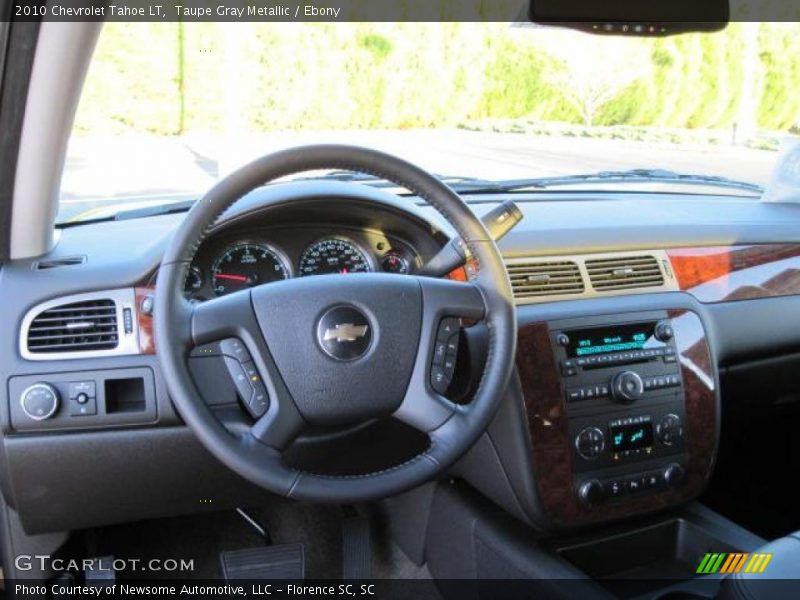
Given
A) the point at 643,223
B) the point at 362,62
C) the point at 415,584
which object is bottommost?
the point at 415,584

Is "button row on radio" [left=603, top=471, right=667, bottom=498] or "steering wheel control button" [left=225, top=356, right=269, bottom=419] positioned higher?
"steering wheel control button" [left=225, top=356, right=269, bottom=419]

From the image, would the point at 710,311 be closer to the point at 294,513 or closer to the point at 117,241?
the point at 294,513

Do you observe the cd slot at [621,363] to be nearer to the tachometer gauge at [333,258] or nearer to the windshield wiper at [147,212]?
the tachometer gauge at [333,258]

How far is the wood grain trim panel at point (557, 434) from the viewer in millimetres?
2469

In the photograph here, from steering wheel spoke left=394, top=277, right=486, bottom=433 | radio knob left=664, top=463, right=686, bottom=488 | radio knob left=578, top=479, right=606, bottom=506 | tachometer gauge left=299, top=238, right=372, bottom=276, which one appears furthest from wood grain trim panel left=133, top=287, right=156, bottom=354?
radio knob left=664, top=463, right=686, bottom=488

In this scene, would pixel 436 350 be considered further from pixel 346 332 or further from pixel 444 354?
pixel 346 332

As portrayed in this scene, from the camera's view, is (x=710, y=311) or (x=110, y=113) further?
(x=710, y=311)

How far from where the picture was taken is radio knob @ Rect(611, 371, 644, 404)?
252 centimetres

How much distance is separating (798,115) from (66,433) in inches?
128

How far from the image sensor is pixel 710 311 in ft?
9.65

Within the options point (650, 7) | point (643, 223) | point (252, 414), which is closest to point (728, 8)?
point (650, 7)

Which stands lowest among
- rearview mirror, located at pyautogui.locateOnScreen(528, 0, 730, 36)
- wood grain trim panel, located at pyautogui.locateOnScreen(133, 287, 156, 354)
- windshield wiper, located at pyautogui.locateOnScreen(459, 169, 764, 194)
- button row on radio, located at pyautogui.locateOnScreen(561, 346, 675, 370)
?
button row on radio, located at pyautogui.locateOnScreen(561, 346, 675, 370)

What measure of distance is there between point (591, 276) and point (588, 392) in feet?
1.24

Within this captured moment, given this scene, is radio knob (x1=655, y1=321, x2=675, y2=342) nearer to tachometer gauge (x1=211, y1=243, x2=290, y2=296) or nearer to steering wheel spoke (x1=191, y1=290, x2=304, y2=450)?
tachometer gauge (x1=211, y1=243, x2=290, y2=296)
